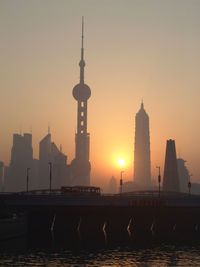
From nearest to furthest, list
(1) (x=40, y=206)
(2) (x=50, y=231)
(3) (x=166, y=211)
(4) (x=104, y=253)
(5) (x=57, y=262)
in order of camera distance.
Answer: (5) (x=57, y=262)
(4) (x=104, y=253)
(1) (x=40, y=206)
(2) (x=50, y=231)
(3) (x=166, y=211)

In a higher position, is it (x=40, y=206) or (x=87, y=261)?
(x=40, y=206)

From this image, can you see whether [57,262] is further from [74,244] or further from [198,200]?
[198,200]

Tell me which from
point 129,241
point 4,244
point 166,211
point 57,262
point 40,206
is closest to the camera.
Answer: point 57,262

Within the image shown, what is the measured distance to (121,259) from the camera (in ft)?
298

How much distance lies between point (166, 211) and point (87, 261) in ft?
222

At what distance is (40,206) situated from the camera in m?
128

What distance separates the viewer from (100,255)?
95.2 metres

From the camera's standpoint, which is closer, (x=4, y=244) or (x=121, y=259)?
(x=121, y=259)

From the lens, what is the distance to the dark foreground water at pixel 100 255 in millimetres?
86312

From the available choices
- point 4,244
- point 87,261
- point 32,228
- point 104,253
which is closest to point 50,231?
point 32,228

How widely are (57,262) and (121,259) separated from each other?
11.8 meters

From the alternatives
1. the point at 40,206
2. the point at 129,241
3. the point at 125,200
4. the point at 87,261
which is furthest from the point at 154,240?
the point at 87,261

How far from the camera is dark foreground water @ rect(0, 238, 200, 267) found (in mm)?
86312

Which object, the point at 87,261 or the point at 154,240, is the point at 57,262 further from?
the point at 154,240
